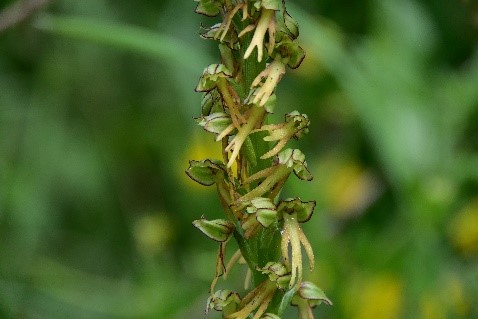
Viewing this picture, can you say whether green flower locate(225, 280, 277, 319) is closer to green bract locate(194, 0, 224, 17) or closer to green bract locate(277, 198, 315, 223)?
green bract locate(277, 198, 315, 223)

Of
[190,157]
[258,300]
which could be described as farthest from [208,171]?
[190,157]

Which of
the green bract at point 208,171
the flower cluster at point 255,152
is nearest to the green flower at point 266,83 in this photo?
the flower cluster at point 255,152

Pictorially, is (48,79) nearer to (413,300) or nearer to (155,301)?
(155,301)

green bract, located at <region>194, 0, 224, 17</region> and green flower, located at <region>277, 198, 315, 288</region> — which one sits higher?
green bract, located at <region>194, 0, 224, 17</region>

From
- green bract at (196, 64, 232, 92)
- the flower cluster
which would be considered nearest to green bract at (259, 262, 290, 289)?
the flower cluster

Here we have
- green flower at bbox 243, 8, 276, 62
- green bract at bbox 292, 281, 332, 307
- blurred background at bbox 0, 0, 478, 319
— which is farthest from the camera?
blurred background at bbox 0, 0, 478, 319

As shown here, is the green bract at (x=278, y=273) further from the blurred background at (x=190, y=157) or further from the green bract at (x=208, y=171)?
the blurred background at (x=190, y=157)

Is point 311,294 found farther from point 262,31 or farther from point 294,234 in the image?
point 262,31
